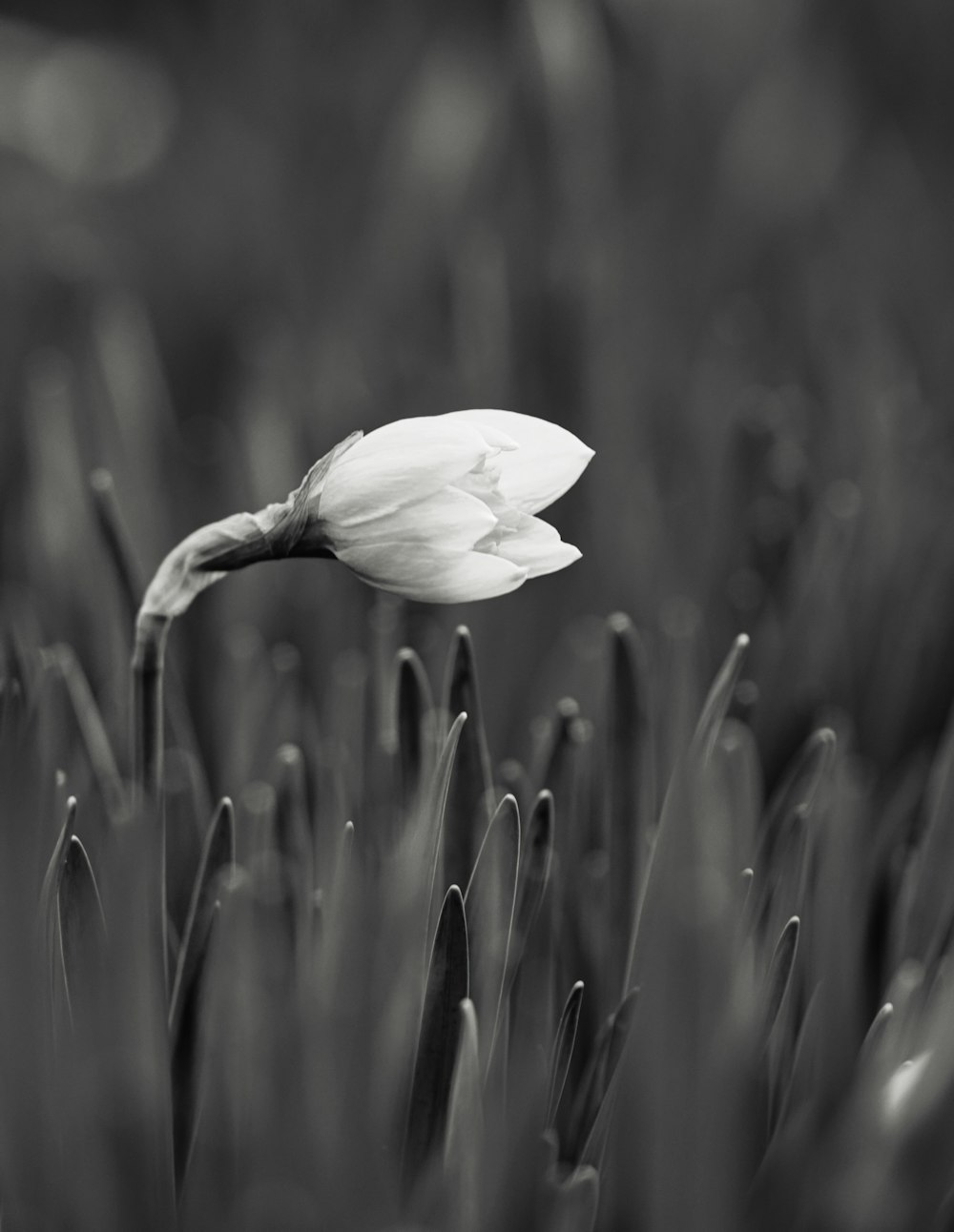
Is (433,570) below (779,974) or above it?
above

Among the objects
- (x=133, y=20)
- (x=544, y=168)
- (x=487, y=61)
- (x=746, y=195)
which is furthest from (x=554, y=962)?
(x=133, y=20)

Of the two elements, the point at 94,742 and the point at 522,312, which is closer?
the point at 94,742

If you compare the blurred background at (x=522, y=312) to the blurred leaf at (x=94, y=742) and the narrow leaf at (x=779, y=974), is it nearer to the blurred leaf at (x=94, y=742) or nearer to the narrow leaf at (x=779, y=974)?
the blurred leaf at (x=94, y=742)

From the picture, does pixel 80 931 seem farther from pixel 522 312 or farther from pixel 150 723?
pixel 522 312

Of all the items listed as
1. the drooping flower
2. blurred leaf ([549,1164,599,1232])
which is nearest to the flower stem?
the drooping flower

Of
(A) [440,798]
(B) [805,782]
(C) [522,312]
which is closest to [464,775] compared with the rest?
(A) [440,798]

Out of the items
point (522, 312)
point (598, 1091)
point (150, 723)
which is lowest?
point (598, 1091)

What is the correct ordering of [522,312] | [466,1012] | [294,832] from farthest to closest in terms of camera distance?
1. [522,312]
2. [294,832]
3. [466,1012]

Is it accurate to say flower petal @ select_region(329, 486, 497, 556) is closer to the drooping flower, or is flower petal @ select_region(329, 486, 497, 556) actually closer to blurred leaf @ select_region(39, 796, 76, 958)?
the drooping flower
